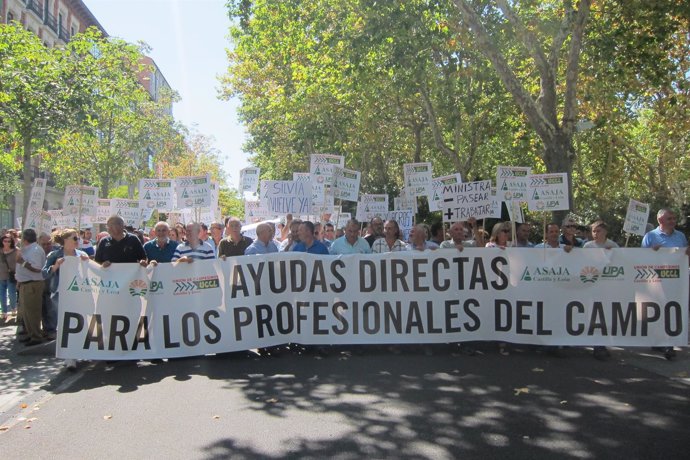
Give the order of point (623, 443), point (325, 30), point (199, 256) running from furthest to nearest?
1. point (325, 30)
2. point (199, 256)
3. point (623, 443)

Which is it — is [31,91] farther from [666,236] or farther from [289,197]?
[666,236]

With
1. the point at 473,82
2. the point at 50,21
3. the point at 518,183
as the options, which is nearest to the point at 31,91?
the point at 518,183

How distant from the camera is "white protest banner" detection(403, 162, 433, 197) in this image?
525 inches

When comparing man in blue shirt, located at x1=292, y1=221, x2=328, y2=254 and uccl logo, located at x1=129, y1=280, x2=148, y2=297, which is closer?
uccl logo, located at x1=129, y1=280, x2=148, y2=297

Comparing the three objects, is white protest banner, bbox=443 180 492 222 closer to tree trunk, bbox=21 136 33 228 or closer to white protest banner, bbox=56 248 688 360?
white protest banner, bbox=56 248 688 360

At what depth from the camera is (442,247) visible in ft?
29.5

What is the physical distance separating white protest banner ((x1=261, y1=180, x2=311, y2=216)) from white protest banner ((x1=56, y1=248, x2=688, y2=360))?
14.3 ft

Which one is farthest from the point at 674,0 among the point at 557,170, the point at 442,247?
the point at 442,247

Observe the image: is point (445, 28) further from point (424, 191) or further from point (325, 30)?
point (424, 191)

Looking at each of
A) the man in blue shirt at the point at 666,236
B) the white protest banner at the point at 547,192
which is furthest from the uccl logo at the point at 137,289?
the man in blue shirt at the point at 666,236

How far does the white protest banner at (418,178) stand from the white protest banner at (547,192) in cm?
322

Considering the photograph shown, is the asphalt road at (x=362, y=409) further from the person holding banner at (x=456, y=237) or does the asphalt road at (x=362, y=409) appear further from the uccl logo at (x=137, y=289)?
the person holding banner at (x=456, y=237)

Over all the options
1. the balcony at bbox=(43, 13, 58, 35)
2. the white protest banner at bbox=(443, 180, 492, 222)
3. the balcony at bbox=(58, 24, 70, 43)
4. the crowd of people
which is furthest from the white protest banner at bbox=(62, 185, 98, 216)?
the balcony at bbox=(58, 24, 70, 43)

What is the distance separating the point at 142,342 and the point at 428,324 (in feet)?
11.6
